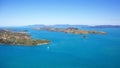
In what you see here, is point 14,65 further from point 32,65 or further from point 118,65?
point 118,65

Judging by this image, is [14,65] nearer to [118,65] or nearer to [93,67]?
[93,67]

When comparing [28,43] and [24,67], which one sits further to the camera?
[28,43]

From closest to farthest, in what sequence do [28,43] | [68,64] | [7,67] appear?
[7,67] < [68,64] < [28,43]

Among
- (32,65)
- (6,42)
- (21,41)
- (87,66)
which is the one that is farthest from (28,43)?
(87,66)

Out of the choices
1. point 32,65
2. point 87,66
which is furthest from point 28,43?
point 87,66

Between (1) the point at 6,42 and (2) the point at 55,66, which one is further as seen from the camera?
(1) the point at 6,42

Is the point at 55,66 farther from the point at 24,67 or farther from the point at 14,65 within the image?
the point at 14,65

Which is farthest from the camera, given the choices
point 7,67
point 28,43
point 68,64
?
point 28,43

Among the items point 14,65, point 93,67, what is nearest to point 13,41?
point 14,65
